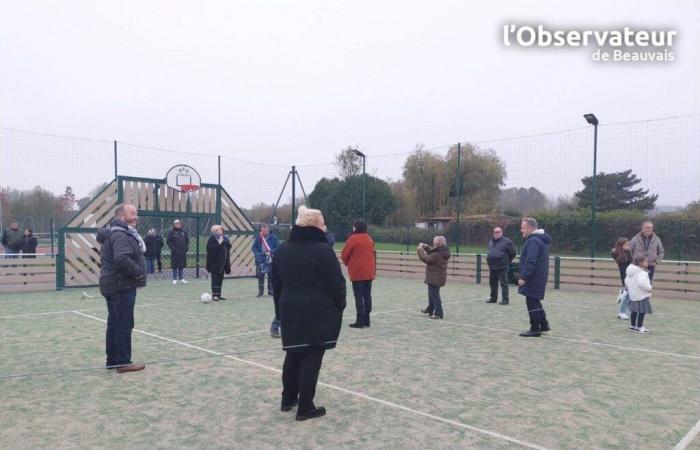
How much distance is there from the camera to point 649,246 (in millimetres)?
10641

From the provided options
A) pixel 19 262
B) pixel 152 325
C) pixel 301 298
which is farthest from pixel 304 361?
pixel 19 262

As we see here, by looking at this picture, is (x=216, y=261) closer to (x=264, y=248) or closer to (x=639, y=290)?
(x=264, y=248)

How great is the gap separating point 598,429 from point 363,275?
15.3 ft

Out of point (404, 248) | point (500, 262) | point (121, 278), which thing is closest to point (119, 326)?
point (121, 278)

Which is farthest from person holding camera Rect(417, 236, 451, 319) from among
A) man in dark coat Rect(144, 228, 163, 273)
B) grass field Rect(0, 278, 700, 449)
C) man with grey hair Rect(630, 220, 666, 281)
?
man in dark coat Rect(144, 228, 163, 273)

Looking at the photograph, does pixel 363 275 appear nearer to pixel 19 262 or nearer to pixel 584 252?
pixel 19 262

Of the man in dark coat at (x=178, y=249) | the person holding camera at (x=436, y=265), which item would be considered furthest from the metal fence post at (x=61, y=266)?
the person holding camera at (x=436, y=265)

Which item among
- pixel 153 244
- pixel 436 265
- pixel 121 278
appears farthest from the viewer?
pixel 153 244

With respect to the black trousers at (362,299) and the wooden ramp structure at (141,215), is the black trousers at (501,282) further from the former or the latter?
the wooden ramp structure at (141,215)

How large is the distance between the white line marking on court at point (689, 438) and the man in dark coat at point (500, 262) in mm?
7540

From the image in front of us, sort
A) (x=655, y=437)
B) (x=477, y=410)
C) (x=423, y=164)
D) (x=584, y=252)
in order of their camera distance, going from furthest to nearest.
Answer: (x=423, y=164) < (x=584, y=252) < (x=477, y=410) < (x=655, y=437)

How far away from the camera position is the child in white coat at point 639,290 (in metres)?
8.30

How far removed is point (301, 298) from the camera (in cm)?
436

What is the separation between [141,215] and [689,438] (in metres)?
15.0
